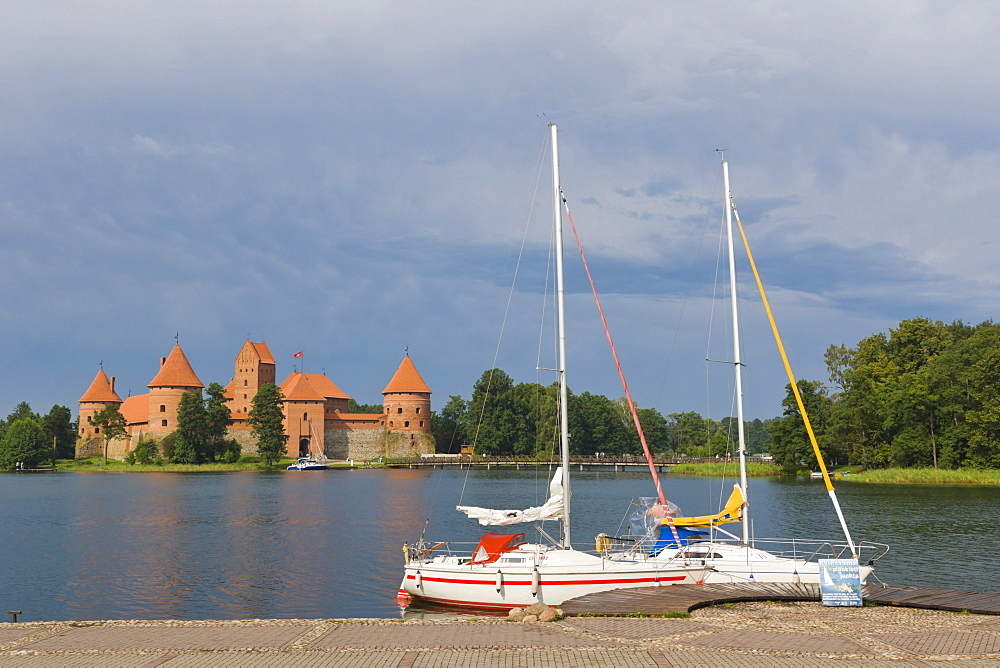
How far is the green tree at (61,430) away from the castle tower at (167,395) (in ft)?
51.4

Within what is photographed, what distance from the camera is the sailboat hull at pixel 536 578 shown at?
15539 millimetres

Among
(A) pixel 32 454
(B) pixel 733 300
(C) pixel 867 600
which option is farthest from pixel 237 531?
(A) pixel 32 454

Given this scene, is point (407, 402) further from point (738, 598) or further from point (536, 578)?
point (738, 598)

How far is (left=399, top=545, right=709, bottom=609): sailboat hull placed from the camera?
15539mm

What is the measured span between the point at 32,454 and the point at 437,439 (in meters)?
44.5

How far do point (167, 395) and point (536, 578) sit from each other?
85.6 meters

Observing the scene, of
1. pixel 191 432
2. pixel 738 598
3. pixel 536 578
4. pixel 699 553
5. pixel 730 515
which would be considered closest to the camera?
pixel 738 598

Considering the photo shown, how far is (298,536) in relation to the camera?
31031mm

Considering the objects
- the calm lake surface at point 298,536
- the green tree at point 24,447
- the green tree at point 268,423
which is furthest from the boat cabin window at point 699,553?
the green tree at point 24,447

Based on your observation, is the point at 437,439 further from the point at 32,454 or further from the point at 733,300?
the point at 733,300

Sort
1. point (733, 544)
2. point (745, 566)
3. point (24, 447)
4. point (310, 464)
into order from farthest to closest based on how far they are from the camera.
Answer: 1. point (24, 447)
2. point (310, 464)
3. point (733, 544)
4. point (745, 566)

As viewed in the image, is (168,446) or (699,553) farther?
(168,446)

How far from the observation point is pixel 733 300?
19.8 metres

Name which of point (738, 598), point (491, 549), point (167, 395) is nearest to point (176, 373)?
point (167, 395)
